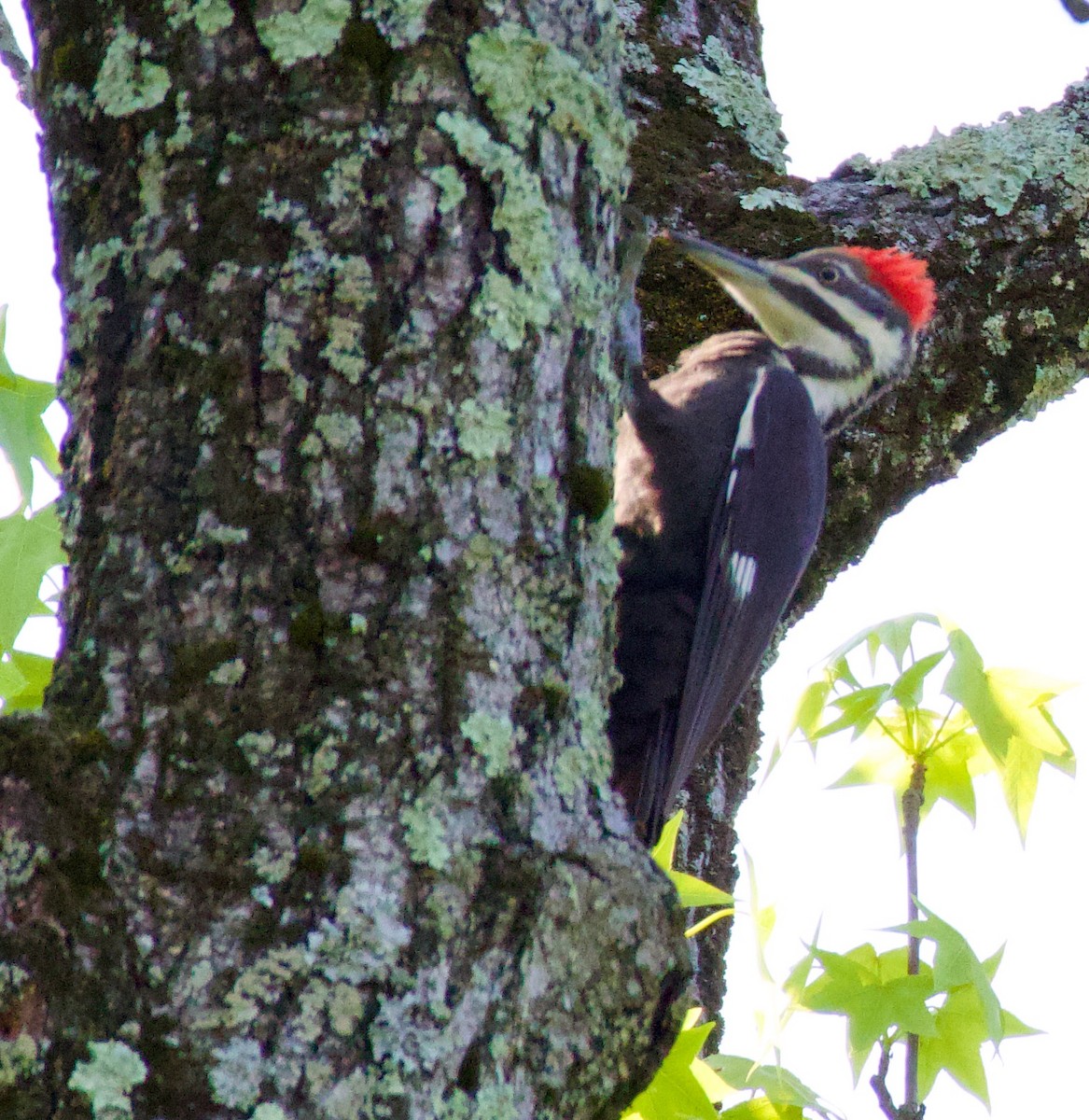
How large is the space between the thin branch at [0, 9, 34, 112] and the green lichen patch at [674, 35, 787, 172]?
3.97 ft

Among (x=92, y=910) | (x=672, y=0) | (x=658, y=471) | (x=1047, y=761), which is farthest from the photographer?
(x=672, y=0)

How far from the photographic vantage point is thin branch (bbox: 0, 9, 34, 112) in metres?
2.16

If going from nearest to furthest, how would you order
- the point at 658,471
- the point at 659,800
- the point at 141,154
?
the point at 141,154 < the point at 659,800 < the point at 658,471

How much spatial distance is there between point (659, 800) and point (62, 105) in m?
1.36

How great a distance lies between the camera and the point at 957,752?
182 cm

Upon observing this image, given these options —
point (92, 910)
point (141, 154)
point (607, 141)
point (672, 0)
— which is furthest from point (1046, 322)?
point (92, 910)

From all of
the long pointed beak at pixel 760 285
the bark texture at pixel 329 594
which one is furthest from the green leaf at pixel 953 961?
the long pointed beak at pixel 760 285

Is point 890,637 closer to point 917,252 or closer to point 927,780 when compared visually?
point 927,780

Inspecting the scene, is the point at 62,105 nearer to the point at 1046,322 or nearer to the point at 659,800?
the point at 659,800

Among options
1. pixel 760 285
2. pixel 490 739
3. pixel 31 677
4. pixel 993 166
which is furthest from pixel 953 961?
pixel 993 166

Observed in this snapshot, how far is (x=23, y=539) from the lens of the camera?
1625 mm

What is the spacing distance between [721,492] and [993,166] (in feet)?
2.63

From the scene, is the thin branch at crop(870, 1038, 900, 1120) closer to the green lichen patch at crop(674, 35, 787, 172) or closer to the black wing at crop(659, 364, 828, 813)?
the black wing at crop(659, 364, 828, 813)

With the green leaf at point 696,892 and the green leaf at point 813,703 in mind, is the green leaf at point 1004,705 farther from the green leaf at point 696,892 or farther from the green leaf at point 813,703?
the green leaf at point 696,892
